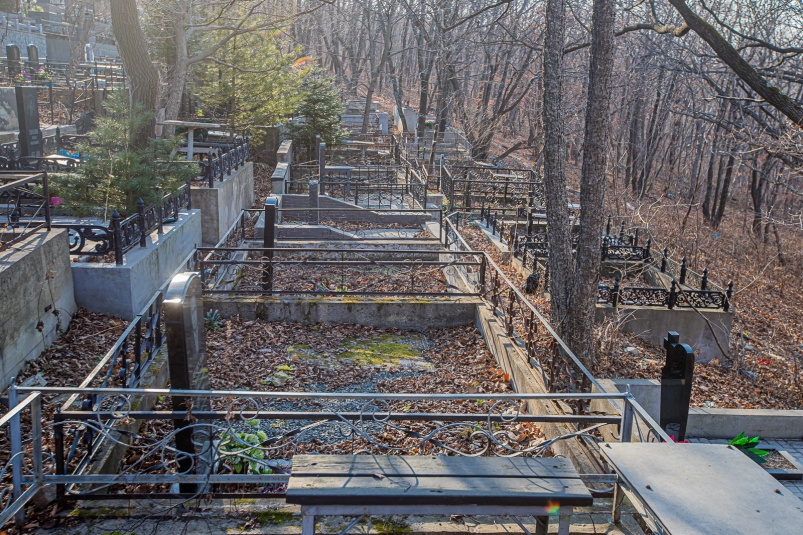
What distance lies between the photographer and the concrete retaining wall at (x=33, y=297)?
6.20 metres

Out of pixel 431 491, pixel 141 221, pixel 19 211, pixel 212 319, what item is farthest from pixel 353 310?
pixel 431 491

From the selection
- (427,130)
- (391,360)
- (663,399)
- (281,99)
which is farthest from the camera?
(427,130)

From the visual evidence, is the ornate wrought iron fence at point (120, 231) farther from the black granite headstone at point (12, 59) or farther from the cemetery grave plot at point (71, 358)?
the black granite headstone at point (12, 59)

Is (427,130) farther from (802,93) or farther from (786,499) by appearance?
(786,499)

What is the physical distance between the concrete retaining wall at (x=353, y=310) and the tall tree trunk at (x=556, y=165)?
1597 millimetres

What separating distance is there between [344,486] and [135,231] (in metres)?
6.73

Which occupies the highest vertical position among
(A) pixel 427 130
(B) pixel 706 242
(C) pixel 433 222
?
(A) pixel 427 130

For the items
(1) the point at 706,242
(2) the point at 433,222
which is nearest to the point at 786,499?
(2) the point at 433,222

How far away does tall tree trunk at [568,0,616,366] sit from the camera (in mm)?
8203

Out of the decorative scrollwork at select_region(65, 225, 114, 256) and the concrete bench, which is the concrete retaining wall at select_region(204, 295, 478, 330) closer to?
the decorative scrollwork at select_region(65, 225, 114, 256)

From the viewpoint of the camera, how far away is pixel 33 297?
685 centimetres

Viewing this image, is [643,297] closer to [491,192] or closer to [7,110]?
[491,192]

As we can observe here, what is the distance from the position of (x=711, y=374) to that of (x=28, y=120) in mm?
15165

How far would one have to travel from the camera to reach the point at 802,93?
25891 millimetres
